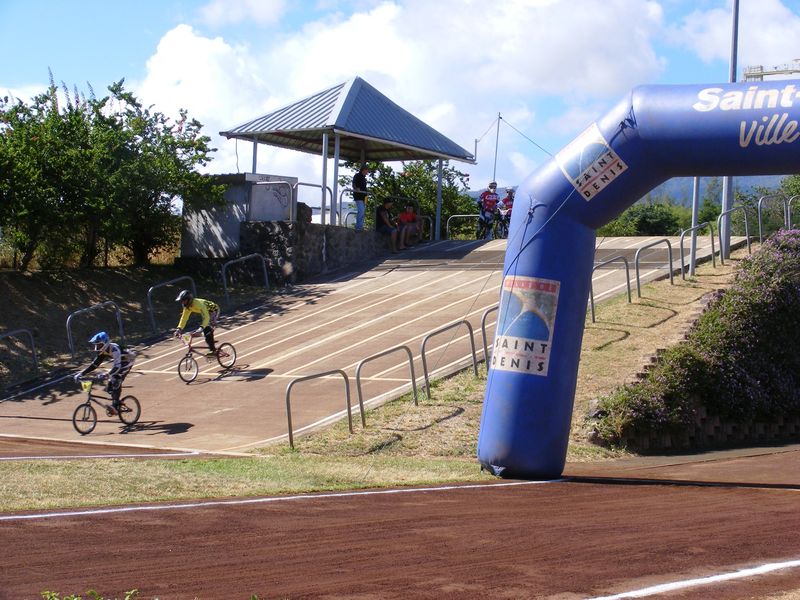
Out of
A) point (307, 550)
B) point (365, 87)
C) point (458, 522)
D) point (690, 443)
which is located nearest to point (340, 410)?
point (690, 443)

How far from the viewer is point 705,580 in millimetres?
5992

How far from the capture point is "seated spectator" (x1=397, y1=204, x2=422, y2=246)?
3068 centimetres

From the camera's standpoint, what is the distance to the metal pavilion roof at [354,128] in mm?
28188

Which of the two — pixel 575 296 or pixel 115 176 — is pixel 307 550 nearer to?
pixel 575 296

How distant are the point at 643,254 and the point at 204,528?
20.1 metres

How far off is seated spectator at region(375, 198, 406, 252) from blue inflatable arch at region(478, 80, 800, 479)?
61.8 feet

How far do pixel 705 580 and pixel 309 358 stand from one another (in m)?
13.6

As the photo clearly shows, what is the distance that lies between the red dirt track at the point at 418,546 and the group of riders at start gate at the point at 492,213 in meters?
22.0

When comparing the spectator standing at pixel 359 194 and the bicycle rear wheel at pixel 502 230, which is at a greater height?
the spectator standing at pixel 359 194

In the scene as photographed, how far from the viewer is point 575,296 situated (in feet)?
35.9

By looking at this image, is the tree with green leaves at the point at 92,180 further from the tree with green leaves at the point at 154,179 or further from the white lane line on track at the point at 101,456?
the white lane line on track at the point at 101,456

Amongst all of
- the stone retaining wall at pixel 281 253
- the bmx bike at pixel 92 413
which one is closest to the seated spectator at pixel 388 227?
the stone retaining wall at pixel 281 253

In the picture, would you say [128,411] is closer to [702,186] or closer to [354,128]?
[354,128]

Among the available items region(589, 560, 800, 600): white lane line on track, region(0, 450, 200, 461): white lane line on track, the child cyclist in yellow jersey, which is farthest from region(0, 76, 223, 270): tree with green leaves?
region(589, 560, 800, 600): white lane line on track
